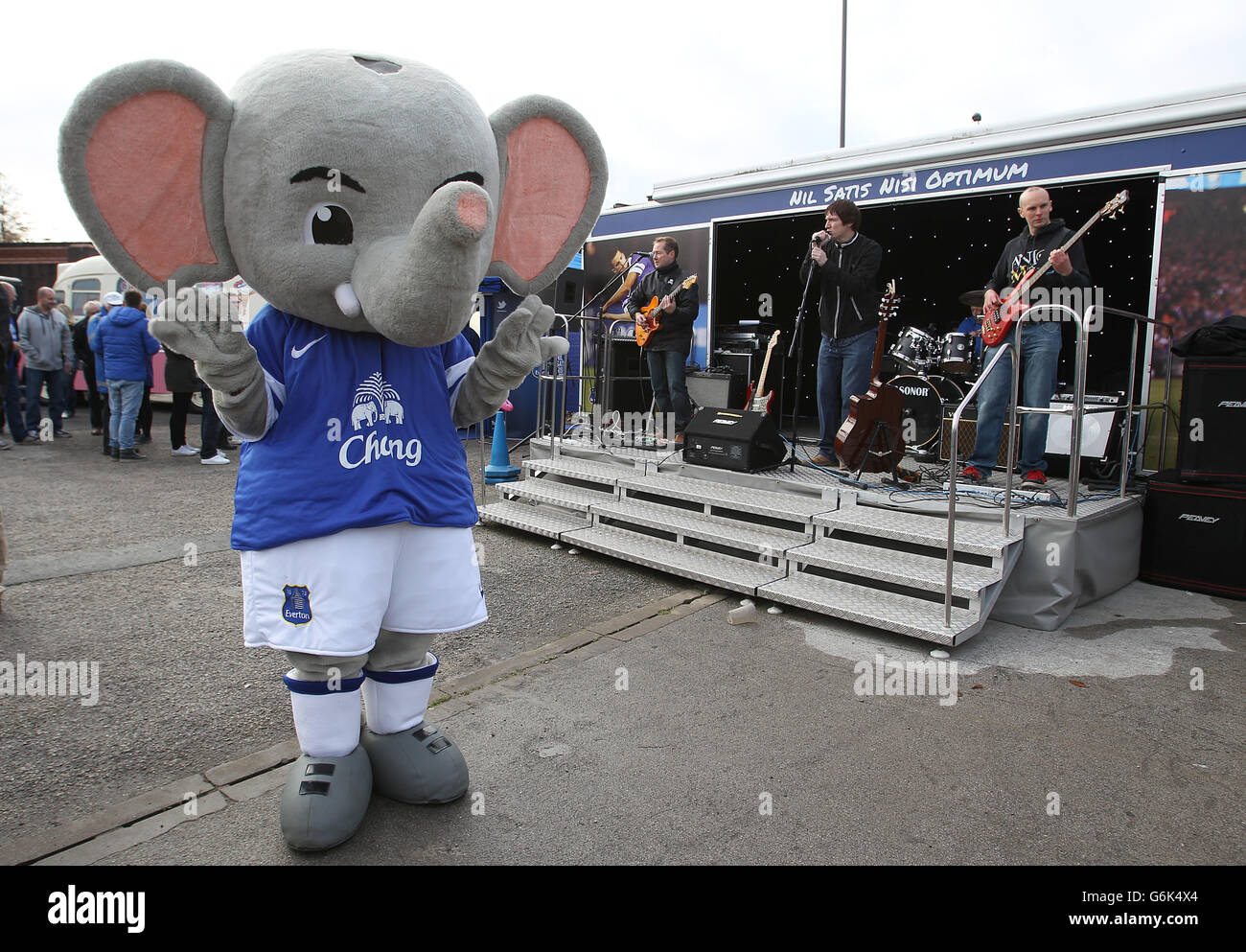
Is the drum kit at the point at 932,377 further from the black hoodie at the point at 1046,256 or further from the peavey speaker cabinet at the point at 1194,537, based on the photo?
the peavey speaker cabinet at the point at 1194,537

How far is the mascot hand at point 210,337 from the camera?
1945 millimetres

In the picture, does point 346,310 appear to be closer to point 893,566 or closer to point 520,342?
point 520,342

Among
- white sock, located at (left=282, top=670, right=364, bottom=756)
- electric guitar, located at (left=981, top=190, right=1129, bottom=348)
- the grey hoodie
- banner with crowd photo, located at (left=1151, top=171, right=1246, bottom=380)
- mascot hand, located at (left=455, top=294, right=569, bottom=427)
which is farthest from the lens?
the grey hoodie

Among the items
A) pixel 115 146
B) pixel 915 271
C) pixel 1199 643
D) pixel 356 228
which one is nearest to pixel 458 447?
pixel 356 228

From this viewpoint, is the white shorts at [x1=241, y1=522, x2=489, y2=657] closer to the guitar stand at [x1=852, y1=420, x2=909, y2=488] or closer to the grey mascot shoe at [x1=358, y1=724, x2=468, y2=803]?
the grey mascot shoe at [x1=358, y1=724, x2=468, y2=803]

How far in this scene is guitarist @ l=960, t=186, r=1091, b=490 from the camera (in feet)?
17.9

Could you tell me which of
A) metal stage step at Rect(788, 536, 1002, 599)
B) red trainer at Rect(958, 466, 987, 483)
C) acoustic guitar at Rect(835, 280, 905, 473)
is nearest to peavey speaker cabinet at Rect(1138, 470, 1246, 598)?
red trainer at Rect(958, 466, 987, 483)

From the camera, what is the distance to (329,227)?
84.4 inches

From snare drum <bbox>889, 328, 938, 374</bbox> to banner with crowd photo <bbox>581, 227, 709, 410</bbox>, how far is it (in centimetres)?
220

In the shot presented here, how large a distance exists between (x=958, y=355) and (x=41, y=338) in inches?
449

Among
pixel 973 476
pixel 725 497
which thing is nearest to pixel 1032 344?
pixel 973 476

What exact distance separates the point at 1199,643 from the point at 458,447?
4121mm

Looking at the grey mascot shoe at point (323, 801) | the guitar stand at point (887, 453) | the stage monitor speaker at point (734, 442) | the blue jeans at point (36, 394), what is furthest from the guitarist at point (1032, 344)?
the blue jeans at point (36, 394)
